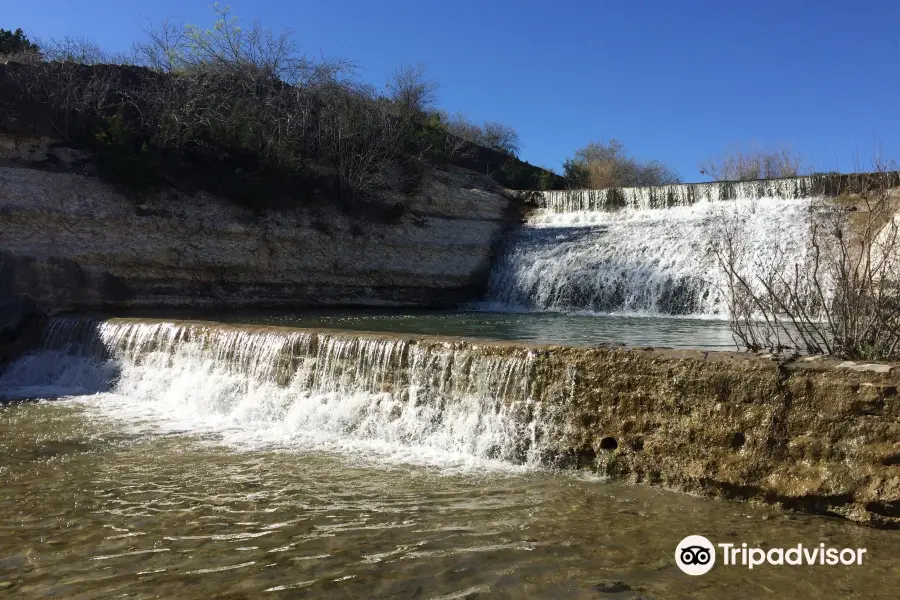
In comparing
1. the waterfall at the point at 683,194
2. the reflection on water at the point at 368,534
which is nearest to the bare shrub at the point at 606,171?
the waterfall at the point at 683,194

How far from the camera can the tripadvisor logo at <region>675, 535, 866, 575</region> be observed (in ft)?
9.95

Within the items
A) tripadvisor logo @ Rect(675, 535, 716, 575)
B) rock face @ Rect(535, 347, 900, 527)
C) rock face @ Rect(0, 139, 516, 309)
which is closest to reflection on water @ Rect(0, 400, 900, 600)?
tripadvisor logo @ Rect(675, 535, 716, 575)

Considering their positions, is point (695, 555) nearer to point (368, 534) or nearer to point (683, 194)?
point (368, 534)

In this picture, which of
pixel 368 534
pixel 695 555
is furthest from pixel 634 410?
pixel 368 534

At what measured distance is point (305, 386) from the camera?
6.84 m

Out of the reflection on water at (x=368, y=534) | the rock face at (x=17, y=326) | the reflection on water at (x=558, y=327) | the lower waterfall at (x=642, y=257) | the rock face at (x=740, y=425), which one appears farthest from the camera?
the lower waterfall at (x=642, y=257)

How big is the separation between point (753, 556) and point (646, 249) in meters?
12.7

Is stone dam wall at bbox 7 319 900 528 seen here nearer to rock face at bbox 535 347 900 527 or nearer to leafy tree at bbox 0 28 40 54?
rock face at bbox 535 347 900 527

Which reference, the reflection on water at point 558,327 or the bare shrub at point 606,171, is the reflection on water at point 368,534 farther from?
the bare shrub at point 606,171

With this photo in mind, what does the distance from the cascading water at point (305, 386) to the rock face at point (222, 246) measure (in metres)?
4.05

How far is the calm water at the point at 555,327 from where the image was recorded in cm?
814

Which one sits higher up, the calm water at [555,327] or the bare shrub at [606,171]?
the bare shrub at [606,171]

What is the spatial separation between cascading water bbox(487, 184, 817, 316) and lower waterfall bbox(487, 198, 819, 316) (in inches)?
1.0

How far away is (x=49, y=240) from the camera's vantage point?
12688mm
